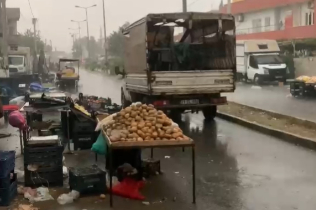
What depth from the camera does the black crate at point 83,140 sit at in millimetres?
10273

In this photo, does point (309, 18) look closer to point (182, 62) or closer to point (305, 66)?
point (305, 66)

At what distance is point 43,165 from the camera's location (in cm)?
724

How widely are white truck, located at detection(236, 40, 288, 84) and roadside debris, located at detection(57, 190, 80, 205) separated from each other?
26.5 metres

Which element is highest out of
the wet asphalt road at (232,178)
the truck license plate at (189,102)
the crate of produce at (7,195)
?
the truck license plate at (189,102)

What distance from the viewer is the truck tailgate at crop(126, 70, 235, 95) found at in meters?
13.1

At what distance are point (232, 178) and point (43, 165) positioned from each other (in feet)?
9.54

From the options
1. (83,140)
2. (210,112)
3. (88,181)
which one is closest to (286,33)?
(210,112)

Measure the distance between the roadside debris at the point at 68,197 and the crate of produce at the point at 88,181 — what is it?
7 cm

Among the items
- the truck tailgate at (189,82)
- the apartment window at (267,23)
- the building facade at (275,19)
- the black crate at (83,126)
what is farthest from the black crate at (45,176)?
the apartment window at (267,23)

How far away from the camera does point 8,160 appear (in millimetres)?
6414

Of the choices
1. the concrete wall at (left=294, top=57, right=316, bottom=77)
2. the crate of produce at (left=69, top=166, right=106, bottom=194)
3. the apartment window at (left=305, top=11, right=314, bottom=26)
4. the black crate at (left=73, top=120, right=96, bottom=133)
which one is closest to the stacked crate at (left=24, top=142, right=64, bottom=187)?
the crate of produce at (left=69, top=166, right=106, bottom=194)

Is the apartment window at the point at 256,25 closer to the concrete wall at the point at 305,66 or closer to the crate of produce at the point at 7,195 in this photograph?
the concrete wall at the point at 305,66

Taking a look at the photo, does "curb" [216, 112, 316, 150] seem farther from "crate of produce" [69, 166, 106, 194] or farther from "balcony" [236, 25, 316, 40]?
"balcony" [236, 25, 316, 40]

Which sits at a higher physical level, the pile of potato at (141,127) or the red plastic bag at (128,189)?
the pile of potato at (141,127)
